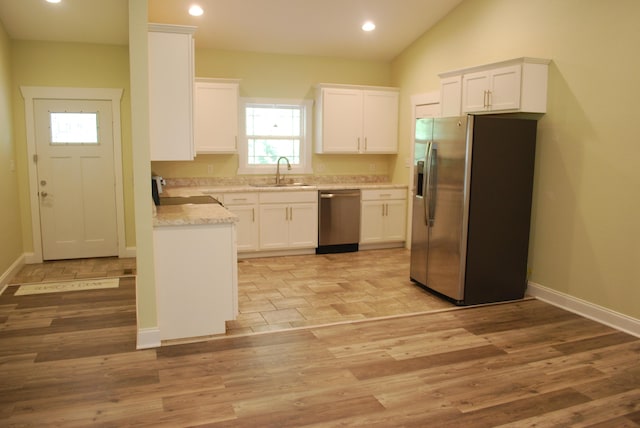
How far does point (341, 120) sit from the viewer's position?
668 centimetres

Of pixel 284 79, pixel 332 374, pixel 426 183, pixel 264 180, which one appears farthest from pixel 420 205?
pixel 284 79

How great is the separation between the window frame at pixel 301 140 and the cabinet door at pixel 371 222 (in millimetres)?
993

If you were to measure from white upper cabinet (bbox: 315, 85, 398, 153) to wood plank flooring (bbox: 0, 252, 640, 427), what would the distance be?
10.7 feet

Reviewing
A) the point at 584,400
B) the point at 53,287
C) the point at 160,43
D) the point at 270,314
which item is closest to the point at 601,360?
the point at 584,400

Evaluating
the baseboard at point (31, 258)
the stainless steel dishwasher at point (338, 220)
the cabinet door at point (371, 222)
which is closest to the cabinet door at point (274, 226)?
the stainless steel dishwasher at point (338, 220)

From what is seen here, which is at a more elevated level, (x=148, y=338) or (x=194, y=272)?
(x=194, y=272)

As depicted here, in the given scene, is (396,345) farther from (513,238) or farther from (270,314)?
A: (513,238)

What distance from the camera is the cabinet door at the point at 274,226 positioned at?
6.21 m

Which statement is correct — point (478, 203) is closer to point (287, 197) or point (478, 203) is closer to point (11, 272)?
point (287, 197)

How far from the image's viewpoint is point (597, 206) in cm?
404

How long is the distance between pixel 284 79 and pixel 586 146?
3.96 metres

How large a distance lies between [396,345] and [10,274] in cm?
412

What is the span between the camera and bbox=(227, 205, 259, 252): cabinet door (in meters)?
6.09

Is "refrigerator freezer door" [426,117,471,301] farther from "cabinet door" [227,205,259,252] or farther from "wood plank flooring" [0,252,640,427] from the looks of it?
"cabinet door" [227,205,259,252]
